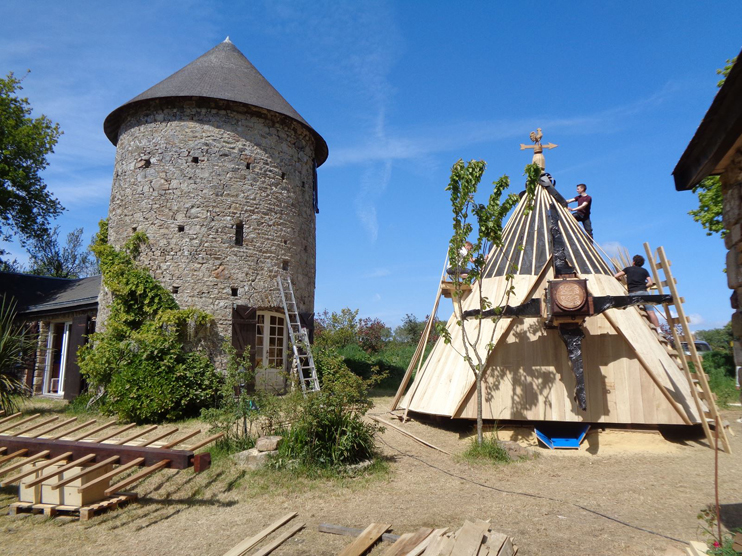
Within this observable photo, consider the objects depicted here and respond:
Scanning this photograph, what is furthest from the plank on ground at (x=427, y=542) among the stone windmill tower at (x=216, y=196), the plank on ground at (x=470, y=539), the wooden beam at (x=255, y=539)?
the stone windmill tower at (x=216, y=196)

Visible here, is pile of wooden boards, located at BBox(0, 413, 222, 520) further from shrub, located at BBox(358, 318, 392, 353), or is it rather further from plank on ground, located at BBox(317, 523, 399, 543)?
shrub, located at BBox(358, 318, 392, 353)

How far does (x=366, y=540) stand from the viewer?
4.38 metres

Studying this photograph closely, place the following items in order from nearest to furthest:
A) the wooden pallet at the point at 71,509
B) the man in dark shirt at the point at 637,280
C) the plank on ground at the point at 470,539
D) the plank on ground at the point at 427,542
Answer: the plank on ground at the point at 470,539, the plank on ground at the point at 427,542, the wooden pallet at the point at 71,509, the man in dark shirt at the point at 637,280

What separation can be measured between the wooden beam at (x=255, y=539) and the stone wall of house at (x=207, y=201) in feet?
20.6

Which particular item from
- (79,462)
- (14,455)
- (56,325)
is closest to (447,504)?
(79,462)

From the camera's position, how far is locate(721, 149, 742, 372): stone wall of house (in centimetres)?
350

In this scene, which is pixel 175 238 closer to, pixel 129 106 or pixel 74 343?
pixel 129 106

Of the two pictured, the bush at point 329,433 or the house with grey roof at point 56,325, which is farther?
the house with grey roof at point 56,325

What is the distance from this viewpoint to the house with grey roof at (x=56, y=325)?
502 inches

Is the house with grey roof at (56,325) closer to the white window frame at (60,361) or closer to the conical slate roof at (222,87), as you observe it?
the white window frame at (60,361)

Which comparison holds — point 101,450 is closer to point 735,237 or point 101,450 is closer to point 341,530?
point 341,530

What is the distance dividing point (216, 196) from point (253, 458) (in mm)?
6413

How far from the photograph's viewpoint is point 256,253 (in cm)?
1141

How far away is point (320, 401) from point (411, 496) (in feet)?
5.82
